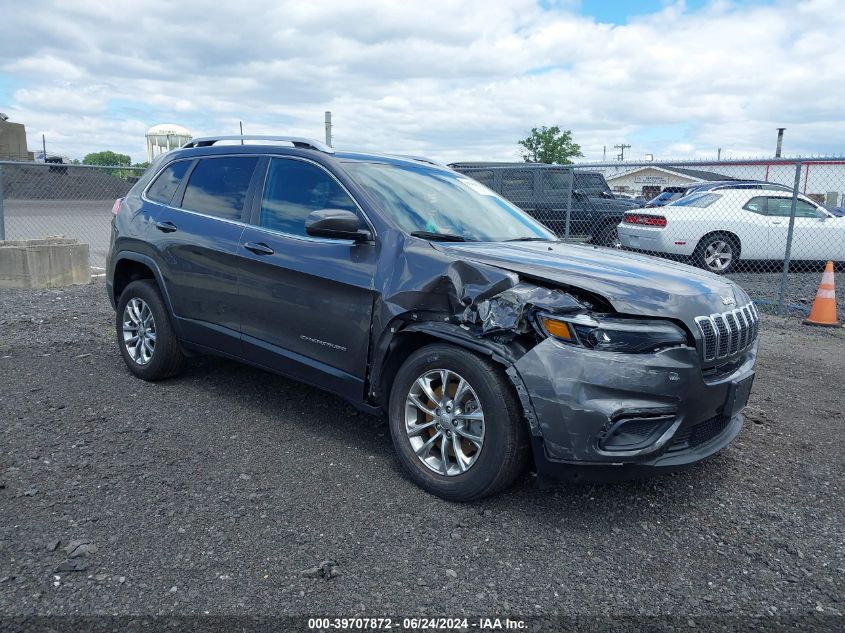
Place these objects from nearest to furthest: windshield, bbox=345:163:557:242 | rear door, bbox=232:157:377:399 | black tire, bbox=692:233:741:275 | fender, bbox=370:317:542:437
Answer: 1. fender, bbox=370:317:542:437
2. rear door, bbox=232:157:377:399
3. windshield, bbox=345:163:557:242
4. black tire, bbox=692:233:741:275

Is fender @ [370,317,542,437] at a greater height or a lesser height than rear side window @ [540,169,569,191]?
lesser

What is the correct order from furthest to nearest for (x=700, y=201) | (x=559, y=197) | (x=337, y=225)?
(x=559, y=197)
(x=700, y=201)
(x=337, y=225)

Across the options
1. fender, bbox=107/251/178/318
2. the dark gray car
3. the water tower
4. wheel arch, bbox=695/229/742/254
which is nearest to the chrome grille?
the dark gray car

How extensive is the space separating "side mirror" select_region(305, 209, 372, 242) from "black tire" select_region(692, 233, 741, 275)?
8929 millimetres

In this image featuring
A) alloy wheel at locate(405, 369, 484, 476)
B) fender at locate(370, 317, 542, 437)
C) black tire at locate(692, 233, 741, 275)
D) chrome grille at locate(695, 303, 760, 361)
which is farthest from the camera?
black tire at locate(692, 233, 741, 275)

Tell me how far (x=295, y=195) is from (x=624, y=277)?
6.83ft

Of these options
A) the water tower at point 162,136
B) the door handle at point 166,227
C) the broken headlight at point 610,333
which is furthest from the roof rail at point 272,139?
the water tower at point 162,136

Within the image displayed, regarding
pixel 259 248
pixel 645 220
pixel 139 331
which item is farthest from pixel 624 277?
pixel 645 220

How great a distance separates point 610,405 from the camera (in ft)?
9.86

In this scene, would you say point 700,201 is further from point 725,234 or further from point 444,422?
point 444,422

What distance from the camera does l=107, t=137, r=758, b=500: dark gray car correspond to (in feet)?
10.1

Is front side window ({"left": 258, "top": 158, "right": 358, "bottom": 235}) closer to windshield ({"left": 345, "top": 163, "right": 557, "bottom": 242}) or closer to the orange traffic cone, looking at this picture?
windshield ({"left": 345, "top": 163, "right": 557, "bottom": 242})

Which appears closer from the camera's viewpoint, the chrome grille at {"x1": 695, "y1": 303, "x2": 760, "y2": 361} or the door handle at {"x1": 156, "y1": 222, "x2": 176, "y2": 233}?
the chrome grille at {"x1": 695, "y1": 303, "x2": 760, "y2": 361}

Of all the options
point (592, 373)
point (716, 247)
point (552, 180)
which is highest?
point (552, 180)
